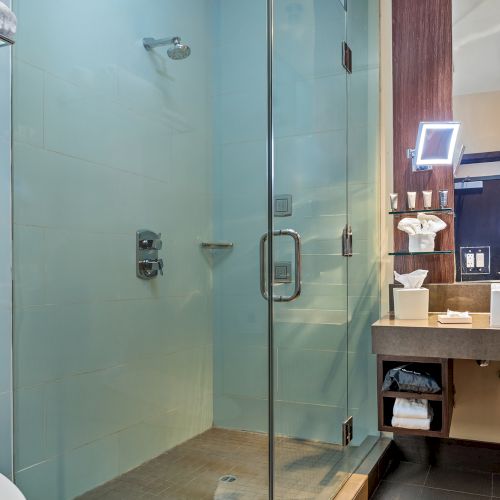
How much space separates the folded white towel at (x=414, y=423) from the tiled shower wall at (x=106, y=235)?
0.93 m

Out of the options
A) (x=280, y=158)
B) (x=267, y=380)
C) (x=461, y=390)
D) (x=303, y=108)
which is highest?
(x=303, y=108)

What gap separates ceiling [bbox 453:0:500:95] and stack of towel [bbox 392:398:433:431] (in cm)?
161

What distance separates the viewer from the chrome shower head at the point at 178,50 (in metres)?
1.87

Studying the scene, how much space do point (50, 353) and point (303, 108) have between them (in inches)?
52.3

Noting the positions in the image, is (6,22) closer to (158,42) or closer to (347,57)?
(158,42)

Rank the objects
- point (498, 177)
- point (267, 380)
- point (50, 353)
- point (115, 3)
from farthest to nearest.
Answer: point (498, 177), point (267, 380), point (115, 3), point (50, 353)

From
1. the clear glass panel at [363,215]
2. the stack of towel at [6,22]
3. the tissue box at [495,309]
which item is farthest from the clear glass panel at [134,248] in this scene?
the tissue box at [495,309]

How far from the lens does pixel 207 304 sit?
193 cm

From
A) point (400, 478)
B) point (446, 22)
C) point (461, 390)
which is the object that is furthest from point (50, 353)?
A: point (446, 22)

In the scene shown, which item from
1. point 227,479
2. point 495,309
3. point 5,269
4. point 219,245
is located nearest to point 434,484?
point 495,309

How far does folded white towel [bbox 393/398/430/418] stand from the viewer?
232 centimetres

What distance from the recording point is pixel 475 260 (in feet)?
9.18

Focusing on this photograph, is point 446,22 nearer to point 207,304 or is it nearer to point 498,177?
point 498,177

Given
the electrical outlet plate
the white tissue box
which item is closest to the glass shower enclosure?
the white tissue box
